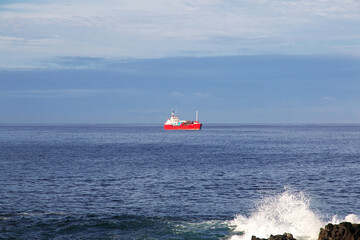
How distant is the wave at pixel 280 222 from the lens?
24.0 m

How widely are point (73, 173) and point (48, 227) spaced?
2622 centimetres

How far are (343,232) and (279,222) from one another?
8.09 m

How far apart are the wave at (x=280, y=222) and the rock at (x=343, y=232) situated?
377cm

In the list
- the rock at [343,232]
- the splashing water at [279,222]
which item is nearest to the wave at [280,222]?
the splashing water at [279,222]

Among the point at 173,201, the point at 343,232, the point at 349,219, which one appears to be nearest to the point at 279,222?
the point at 349,219

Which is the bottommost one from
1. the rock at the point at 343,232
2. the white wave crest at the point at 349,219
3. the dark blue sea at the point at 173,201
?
the dark blue sea at the point at 173,201

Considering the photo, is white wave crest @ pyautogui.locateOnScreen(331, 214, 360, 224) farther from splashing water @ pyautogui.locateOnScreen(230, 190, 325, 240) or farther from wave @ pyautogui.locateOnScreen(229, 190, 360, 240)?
splashing water @ pyautogui.locateOnScreen(230, 190, 325, 240)

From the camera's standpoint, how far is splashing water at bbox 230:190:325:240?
24.0 m

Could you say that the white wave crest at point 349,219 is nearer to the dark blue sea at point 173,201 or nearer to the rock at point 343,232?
the dark blue sea at point 173,201

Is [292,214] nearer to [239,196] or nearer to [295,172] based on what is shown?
[239,196]

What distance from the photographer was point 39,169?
2151 inches

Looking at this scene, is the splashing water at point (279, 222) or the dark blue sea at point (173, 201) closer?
the splashing water at point (279, 222)

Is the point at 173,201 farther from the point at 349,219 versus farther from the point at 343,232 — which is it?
the point at 343,232

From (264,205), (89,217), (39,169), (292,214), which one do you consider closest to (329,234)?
(292,214)
